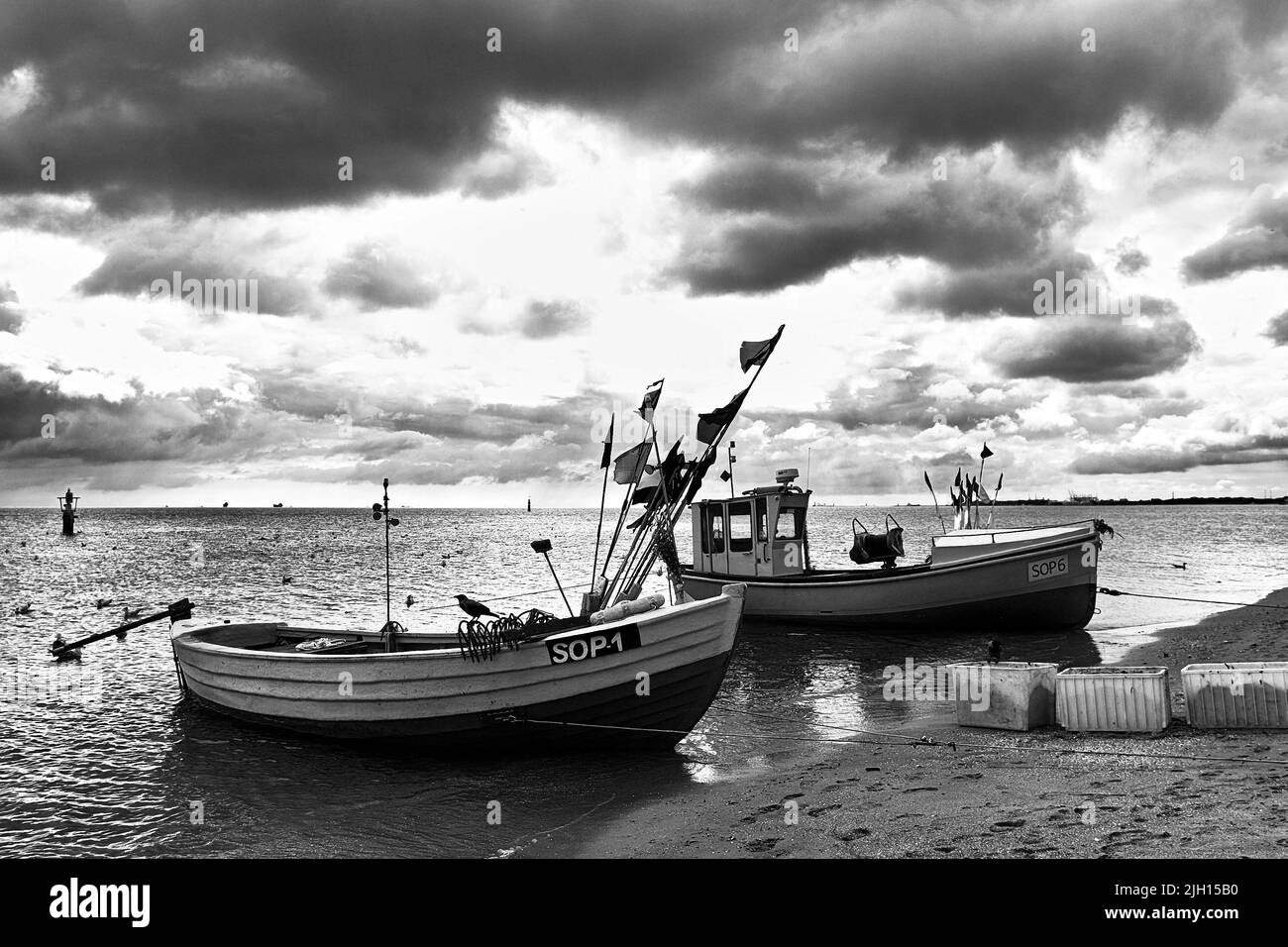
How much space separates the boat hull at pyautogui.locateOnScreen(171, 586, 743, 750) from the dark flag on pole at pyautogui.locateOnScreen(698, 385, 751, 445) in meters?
3.17

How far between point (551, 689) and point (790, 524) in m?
14.7

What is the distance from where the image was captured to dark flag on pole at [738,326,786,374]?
13.9m

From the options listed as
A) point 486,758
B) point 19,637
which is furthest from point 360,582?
point 486,758

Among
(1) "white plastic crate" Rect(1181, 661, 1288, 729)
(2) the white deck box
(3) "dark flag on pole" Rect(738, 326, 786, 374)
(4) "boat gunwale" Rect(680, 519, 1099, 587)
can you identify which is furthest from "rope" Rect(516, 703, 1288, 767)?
(4) "boat gunwale" Rect(680, 519, 1099, 587)

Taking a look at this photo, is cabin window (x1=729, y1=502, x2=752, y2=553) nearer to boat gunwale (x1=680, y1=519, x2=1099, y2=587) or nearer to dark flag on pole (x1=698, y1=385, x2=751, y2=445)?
boat gunwale (x1=680, y1=519, x2=1099, y2=587)

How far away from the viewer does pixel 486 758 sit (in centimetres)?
1234

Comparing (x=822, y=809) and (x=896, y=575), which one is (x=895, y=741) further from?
(x=896, y=575)

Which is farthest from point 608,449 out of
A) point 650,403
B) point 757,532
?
point 757,532

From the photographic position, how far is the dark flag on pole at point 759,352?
1393 centimetres

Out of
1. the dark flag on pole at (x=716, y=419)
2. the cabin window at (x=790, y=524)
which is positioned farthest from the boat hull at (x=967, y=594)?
the dark flag on pole at (x=716, y=419)

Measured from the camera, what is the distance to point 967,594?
2291 cm
